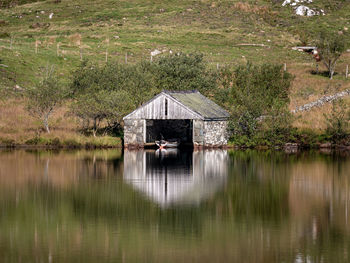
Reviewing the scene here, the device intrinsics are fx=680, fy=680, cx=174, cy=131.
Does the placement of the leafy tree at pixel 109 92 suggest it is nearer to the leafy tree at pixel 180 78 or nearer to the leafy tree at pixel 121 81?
the leafy tree at pixel 121 81

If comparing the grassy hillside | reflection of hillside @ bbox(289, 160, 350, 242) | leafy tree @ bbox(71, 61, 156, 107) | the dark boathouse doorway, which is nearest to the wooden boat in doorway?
the dark boathouse doorway

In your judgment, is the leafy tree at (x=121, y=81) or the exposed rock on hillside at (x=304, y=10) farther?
the exposed rock on hillside at (x=304, y=10)

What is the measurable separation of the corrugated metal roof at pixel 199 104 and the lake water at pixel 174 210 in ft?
31.6

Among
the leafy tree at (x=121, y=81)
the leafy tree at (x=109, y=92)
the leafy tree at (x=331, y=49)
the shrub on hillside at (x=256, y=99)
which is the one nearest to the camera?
the shrub on hillside at (x=256, y=99)

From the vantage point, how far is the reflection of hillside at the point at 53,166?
1345 inches

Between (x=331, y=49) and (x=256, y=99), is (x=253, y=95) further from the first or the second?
(x=331, y=49)

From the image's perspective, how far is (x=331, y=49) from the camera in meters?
79.4

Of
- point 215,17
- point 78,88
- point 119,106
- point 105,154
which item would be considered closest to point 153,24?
point 215,17

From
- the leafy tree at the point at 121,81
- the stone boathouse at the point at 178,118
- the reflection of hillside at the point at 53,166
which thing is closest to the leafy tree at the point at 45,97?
the leafy tree at the point at 121,81

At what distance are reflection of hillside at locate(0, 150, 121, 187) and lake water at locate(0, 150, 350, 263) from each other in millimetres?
63

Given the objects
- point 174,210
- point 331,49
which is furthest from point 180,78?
point 174,210

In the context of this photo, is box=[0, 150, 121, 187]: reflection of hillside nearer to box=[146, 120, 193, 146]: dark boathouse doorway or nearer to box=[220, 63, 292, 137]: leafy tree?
box=[146, 120, 193, 146]: dark boathouse doorway

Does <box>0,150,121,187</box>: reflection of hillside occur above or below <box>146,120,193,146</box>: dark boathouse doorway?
below

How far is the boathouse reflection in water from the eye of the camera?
95.3 feet
